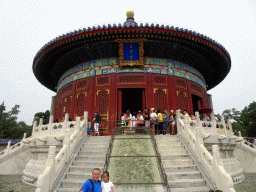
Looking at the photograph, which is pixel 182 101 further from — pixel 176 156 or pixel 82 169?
pixel 82 169

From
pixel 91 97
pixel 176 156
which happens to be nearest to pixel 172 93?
pixel 91 97

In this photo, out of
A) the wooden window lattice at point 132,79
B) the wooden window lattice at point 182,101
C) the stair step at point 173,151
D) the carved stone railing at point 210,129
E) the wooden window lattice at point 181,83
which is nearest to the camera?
the stair step at point 173,151

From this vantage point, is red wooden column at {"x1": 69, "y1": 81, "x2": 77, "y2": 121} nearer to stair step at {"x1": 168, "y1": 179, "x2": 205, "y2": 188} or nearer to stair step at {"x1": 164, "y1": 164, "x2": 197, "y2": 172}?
stair step at {"x1": 164, "y1": 164, "x2": 197, "y2": 172}

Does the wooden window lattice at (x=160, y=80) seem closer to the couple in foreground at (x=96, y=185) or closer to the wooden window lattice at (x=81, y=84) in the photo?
the wooden window lattice at (x=81, y=84)

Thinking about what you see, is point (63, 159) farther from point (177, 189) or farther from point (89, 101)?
point (89, 101)

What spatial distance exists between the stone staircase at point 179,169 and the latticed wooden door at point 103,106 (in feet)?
14.3

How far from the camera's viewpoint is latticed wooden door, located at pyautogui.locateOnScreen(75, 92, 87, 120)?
12.0m

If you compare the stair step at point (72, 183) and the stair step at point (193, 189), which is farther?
the stair step at point (72, 183)

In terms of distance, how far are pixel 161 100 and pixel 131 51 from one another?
3491mm

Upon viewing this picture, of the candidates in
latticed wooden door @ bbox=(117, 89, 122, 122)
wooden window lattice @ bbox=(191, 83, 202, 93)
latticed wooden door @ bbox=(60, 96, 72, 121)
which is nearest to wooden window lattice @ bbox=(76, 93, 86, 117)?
latticed wooden door @ bbox=(60, 96, 72, 121)

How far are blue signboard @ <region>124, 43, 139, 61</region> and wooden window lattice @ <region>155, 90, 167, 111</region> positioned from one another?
253 cm

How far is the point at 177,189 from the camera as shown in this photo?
16.2 feet

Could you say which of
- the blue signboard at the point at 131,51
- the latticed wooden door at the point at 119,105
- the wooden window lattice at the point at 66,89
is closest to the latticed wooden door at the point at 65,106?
the wooden window lattice at the point at 66,89

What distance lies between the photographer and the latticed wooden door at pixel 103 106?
436 inches
